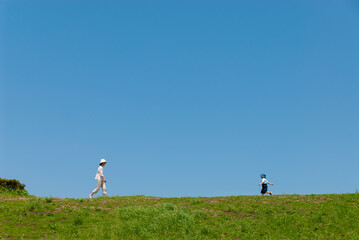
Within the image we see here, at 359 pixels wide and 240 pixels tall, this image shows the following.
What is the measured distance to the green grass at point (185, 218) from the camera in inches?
726

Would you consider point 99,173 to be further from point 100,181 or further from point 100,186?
point 100,186

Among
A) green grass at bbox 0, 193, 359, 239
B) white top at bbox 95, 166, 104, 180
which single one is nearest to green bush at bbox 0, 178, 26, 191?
green grass at bbox 0, 193, 359, 239

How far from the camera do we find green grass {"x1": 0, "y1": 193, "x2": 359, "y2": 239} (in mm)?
18438

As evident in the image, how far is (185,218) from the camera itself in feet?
65.0

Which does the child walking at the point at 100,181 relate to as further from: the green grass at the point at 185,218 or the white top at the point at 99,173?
the green grass at the point at 185,218

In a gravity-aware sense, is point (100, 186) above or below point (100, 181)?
below

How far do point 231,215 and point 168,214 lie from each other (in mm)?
3576

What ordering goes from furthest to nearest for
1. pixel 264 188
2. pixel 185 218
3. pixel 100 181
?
pixel 264 188 → pixel 100 181 → pixel 185 218

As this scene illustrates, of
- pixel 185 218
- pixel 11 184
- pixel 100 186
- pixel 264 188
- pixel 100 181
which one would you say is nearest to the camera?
pixel 185 218

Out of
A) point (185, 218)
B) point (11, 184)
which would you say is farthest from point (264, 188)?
point (11, 184)

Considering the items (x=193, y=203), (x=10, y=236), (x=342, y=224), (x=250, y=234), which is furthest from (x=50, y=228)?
(x=342, y=224)

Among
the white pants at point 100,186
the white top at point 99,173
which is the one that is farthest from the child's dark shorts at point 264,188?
the white top at point 99,173

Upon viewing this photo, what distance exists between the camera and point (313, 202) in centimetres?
2327

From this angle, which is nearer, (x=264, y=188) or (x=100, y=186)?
(x=100, y=186)
